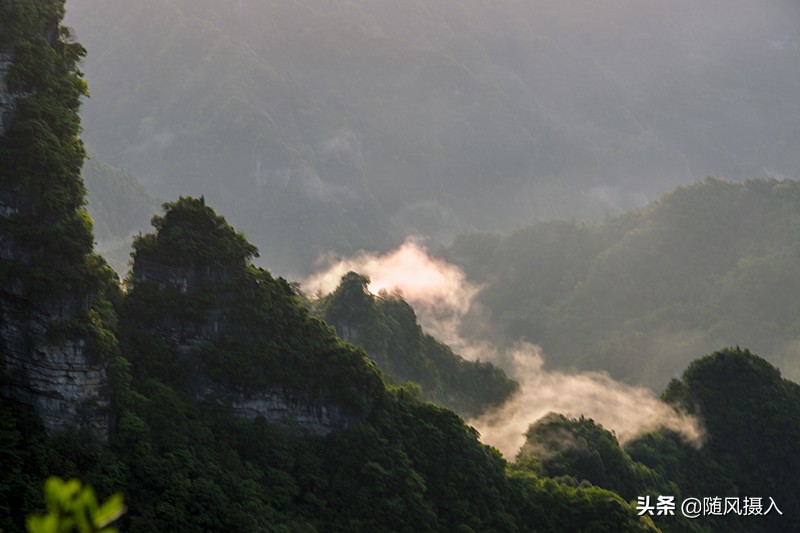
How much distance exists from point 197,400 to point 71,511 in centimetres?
4043

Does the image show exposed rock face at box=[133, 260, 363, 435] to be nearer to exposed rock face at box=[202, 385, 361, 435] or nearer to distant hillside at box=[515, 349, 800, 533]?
exposed rock face at box=[202, 385, 361, 435]

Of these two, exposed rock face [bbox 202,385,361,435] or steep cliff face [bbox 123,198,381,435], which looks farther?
Answer: exposed rock face [bbox 202,385,361,435]

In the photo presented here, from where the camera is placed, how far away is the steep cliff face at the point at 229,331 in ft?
163

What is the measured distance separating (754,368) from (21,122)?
64.6m

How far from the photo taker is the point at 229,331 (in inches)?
2026

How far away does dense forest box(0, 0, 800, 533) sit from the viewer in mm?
40312

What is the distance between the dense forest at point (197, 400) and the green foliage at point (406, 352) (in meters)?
23.9

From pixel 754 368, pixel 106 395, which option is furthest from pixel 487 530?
pixel 754 368

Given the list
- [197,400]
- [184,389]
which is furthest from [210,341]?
[197,400]

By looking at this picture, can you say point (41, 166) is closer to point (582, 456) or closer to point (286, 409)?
point (286, 409)

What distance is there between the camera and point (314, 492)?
51.5m

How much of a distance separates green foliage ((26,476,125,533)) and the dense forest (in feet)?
87.3

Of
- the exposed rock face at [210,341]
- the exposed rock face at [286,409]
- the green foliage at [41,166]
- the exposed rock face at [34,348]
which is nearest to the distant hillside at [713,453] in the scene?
the exposed rock face at [286,409]

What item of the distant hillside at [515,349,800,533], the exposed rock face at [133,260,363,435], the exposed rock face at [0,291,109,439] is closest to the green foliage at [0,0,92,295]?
the exposed rock face at [0,291,109,439]
